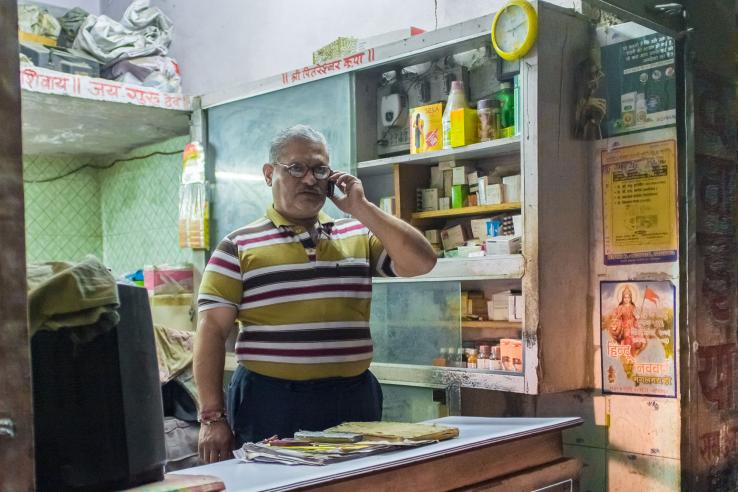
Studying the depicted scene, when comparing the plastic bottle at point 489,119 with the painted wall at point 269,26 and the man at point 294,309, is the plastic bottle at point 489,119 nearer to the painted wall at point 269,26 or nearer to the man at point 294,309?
the painted wall at point 269,26

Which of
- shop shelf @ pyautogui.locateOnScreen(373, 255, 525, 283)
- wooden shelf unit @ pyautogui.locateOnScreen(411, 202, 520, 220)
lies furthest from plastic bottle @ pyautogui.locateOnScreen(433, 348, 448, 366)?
wooden shelf unit @ pyautogui.locateOnScreen(411, 202, 520, 220)

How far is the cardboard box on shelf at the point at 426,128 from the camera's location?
3.63 m

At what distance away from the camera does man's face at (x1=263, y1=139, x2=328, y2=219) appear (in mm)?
2406

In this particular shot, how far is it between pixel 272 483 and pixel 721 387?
7.40 ft

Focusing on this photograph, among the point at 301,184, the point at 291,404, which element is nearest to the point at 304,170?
the point at 301,184

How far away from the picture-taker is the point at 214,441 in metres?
2.28

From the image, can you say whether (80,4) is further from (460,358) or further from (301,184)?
(301,184)

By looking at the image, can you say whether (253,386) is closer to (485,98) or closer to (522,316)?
(522,316)

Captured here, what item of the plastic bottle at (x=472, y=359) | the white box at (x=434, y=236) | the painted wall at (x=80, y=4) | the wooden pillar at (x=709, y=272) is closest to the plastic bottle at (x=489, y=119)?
the white box at (x=434, y=236)

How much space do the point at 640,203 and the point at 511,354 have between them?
2.71ft

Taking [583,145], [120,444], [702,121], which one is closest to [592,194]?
[583,145]

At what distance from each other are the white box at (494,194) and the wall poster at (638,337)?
573mm

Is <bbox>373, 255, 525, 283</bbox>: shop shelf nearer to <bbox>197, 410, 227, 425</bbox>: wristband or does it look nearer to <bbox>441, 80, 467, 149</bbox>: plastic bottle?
<bbox>441, 80, 467, 149</bbox>: plastic bottle

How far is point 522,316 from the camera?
320cm
